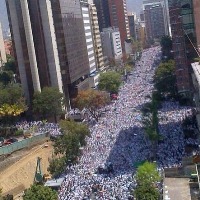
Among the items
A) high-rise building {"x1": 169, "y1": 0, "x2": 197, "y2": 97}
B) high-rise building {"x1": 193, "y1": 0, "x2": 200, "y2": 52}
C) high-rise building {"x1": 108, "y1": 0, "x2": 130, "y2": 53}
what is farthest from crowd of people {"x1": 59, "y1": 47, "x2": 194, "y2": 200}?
high-rise building {"x1": 108, "y1": 0, "x2": 130, "y2": 53}

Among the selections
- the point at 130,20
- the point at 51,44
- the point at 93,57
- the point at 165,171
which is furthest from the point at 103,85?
the point at 130,20

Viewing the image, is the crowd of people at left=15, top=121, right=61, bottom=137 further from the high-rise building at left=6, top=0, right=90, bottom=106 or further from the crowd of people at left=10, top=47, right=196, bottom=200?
the high-rise building at left=6, top=0, right=90, bottom=106

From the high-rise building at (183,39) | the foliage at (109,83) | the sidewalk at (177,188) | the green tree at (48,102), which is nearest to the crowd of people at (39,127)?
the green tree at (48,102)

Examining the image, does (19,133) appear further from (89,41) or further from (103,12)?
(103,12)

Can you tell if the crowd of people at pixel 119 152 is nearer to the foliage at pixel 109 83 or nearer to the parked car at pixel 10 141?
the parked car at pixel 10 141

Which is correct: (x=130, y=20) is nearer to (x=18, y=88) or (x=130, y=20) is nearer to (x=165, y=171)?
(x=18, y=88)

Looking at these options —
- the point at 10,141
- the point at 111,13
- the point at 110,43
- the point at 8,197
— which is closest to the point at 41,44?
the point at 10,141
